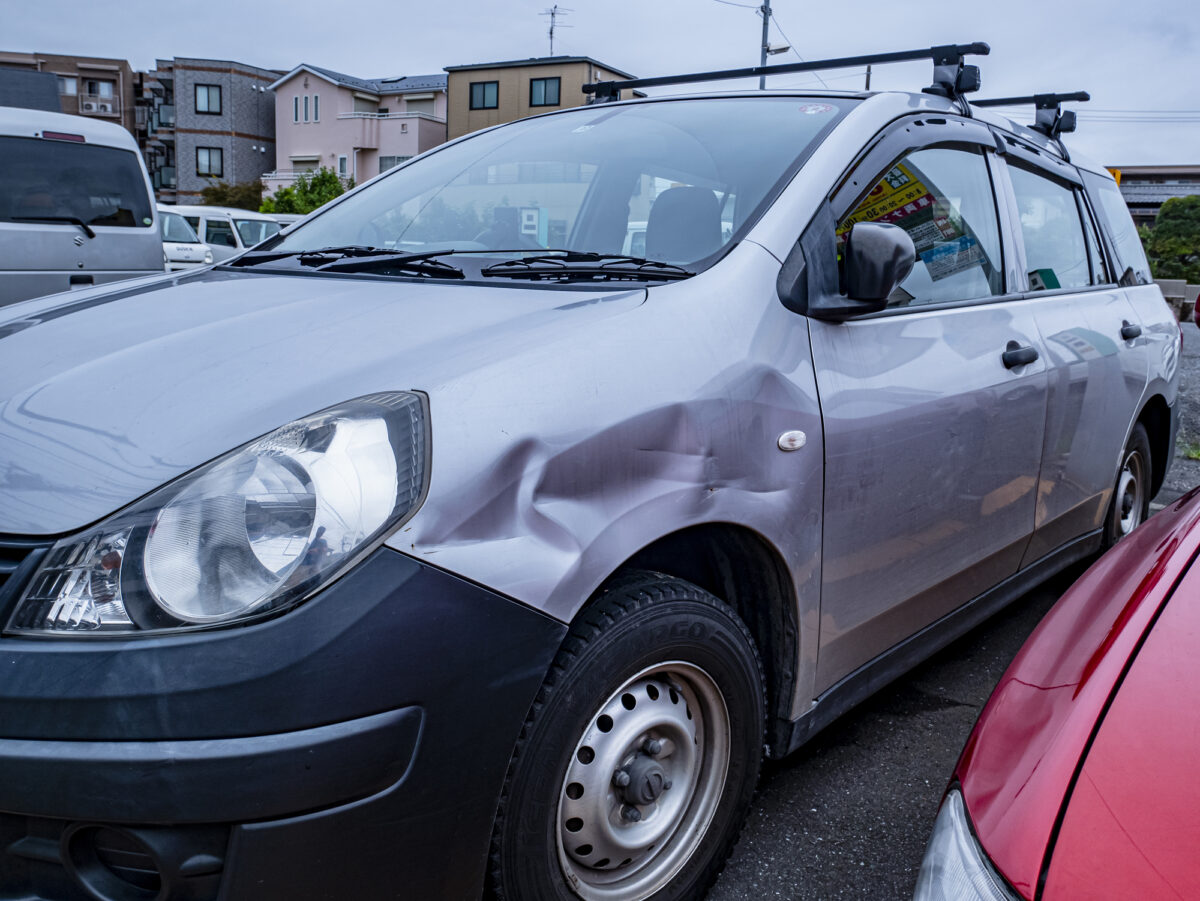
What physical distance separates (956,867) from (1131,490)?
3292 millimetres

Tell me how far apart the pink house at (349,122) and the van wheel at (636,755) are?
45663 millimetres

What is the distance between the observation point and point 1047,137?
11.9 feet

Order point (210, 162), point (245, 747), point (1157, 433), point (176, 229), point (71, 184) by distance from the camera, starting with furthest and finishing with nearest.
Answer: point (210, 162), point (176, 229), point (71, 184), point (1157, 433), point (245, 747)

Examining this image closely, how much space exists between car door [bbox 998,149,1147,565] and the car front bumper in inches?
85.2

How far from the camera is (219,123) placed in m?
50.8

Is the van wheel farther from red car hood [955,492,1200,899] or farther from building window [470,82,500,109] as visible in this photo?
building window [470,82,500,109]

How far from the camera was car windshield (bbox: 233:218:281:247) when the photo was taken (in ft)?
55.0

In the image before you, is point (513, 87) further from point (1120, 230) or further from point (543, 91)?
point (1120, 230)

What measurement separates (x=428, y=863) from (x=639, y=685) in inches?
19.1

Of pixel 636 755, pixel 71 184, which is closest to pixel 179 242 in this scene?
pixel 71 184

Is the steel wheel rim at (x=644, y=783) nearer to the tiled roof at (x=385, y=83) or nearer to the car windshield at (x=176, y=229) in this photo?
the car windshield at (x=176, y=229)

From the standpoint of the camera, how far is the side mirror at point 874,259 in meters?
1.99

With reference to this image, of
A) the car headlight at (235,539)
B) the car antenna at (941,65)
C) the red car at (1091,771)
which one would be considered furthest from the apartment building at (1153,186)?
the car headlight at (235,539)

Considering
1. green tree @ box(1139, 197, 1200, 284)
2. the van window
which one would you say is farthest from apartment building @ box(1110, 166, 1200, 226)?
the van window
